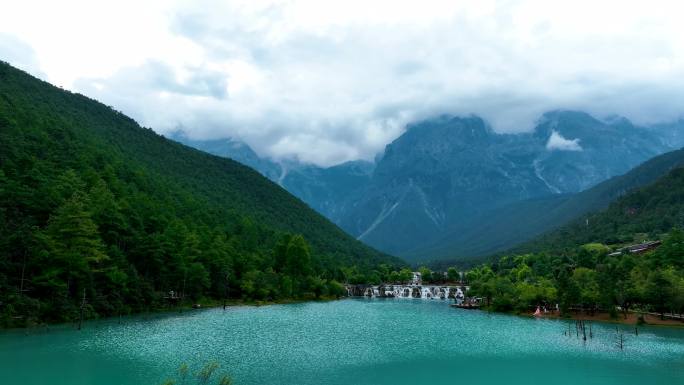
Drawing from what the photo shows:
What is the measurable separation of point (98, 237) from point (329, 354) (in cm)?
4551

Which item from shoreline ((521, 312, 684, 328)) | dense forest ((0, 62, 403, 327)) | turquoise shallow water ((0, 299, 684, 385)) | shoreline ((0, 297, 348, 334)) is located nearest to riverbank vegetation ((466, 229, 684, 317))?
shoreline ((521, 312, 684, 328))

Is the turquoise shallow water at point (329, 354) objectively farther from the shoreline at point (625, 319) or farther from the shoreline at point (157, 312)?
the shoreline at point (625, 319)

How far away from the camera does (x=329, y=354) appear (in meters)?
60.3

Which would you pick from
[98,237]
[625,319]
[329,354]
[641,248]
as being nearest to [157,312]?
[98,237]

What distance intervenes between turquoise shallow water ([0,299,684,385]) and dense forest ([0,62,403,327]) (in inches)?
290

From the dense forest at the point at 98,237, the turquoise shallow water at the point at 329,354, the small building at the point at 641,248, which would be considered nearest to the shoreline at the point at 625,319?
the turquoise shallow water at the point at 329,354

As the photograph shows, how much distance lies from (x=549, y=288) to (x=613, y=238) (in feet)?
267

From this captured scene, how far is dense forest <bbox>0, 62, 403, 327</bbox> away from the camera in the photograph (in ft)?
245

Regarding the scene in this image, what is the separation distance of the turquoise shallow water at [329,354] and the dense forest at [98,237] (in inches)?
290

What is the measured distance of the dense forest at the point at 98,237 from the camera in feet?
245

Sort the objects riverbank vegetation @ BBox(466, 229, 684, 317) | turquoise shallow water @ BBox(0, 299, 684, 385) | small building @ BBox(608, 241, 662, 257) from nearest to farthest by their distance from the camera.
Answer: turquoise shallow water @ BBox(0, 299, 684, 385)
riverbank vegetation @ BBox(466, 229, 684, 317)
small building @ BBox(608, 241, 662, 257)

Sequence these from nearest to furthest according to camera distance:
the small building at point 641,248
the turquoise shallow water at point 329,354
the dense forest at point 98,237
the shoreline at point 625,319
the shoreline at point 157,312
A: the turquoise shallow water at point 329,354, the shoreline at point 157,312, the dense forest at point 98,237, the shoreline at point 625,319, the small building at point 641,248

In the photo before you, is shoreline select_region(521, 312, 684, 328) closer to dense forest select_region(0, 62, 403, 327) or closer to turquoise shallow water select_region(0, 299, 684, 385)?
turquoise shallow water select_region(0, 299, 684, 385)

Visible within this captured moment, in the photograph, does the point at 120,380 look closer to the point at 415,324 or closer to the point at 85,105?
the point at 415,324
